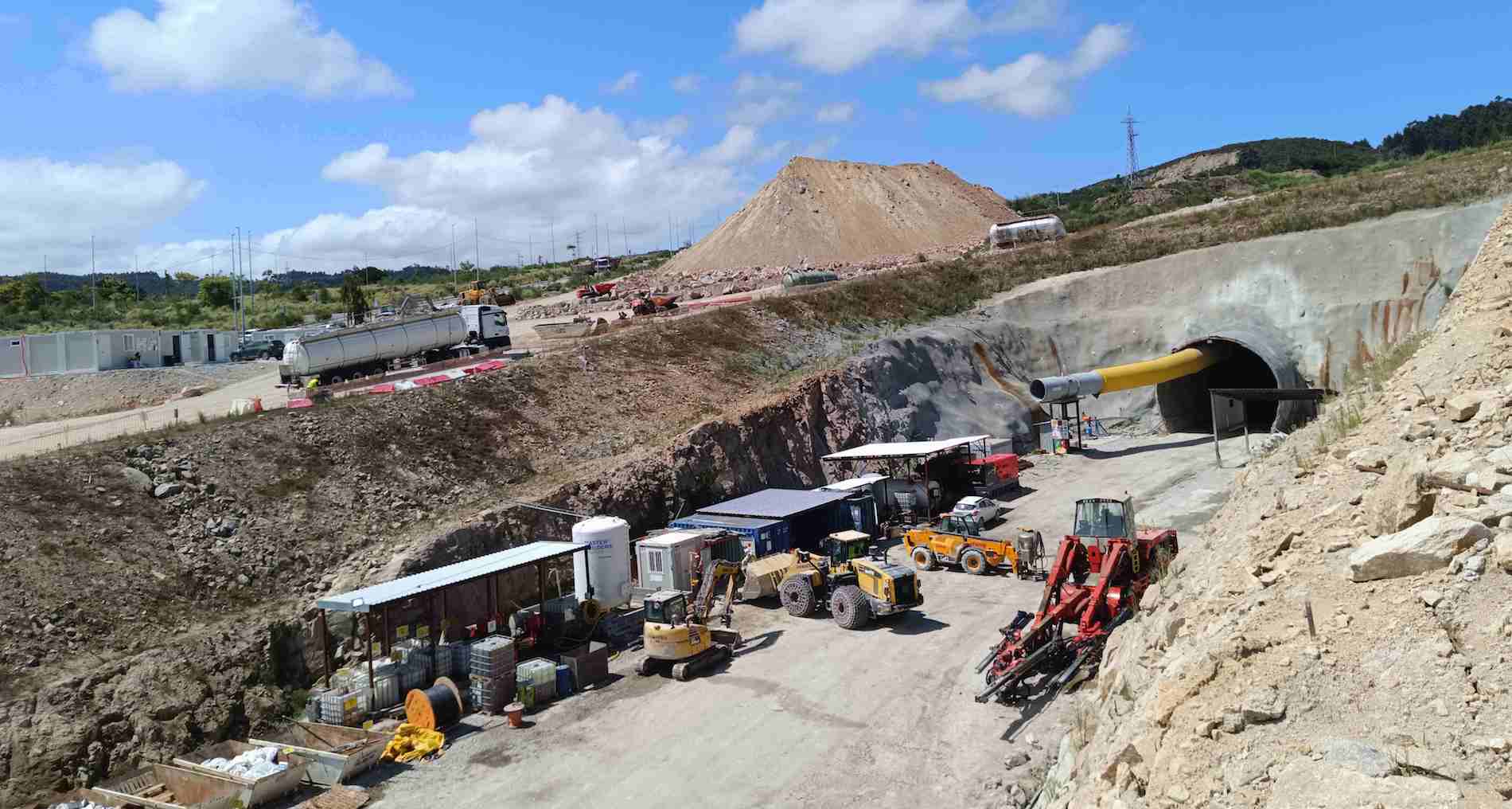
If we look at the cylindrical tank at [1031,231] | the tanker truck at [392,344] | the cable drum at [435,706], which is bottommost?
the cable drum at [435,706]

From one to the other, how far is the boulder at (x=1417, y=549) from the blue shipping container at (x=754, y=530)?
20950mm

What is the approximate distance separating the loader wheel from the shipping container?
536 cm

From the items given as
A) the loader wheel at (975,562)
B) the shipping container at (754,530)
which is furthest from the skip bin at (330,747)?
the loader wheel at (975,562)

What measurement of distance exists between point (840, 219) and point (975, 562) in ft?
213

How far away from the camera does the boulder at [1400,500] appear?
8.02 metres

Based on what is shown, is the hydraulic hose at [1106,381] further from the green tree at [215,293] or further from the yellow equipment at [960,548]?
the green tree at [215,293]

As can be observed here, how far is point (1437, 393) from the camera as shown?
10602 millimetres

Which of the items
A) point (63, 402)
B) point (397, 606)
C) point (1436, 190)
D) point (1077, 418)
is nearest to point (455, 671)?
point (397, 606)

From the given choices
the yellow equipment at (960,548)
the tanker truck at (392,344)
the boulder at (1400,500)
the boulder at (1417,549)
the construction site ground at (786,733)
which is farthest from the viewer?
the tanker truck at (392,344)

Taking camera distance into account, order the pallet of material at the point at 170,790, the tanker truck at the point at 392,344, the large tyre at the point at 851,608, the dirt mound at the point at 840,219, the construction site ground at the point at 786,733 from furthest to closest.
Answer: the dirt mound at the point at 840,219
the tanker truck at the point at 392,344
the large tyre at the point at 851,608
the pallet of material at the point at 170,790
the construction site ground at the point at 786,733

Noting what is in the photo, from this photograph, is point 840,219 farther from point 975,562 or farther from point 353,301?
point 975,562

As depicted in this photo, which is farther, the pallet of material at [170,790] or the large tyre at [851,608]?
the large tyre at [851,608]

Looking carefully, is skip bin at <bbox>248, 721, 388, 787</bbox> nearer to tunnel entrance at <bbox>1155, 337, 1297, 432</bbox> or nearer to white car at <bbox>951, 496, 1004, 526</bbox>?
white car at <bbox>951, 496, 1004, 526</bbox>

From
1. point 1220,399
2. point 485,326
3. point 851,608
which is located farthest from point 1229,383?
point 485,326
